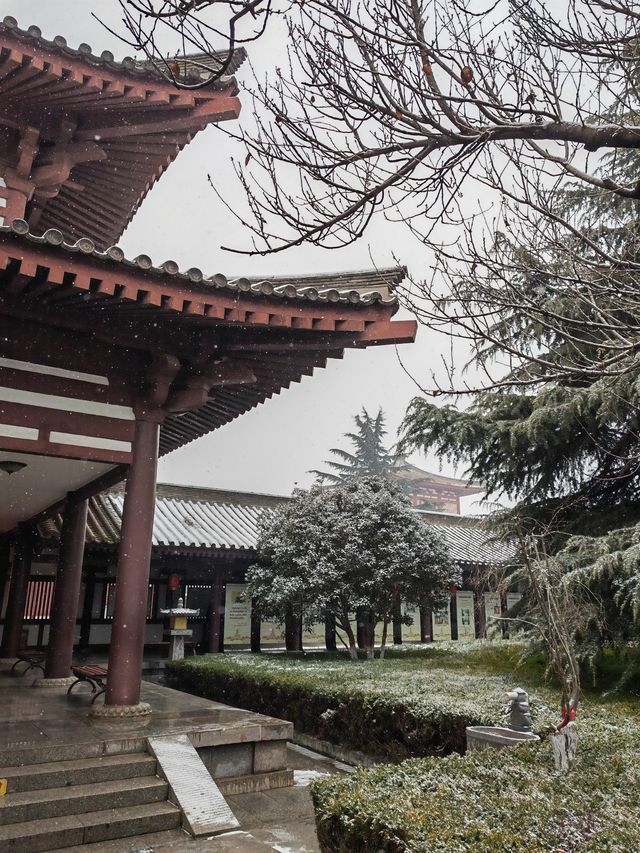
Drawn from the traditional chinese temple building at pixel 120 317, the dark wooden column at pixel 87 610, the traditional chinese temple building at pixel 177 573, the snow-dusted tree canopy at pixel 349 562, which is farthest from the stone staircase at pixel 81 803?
the dark wooden column at pixel 87 610

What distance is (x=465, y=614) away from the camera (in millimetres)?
19766

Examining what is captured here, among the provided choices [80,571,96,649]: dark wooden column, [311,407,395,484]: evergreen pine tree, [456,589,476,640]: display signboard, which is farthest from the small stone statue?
[311,407,395,484]: evergreen pine tree

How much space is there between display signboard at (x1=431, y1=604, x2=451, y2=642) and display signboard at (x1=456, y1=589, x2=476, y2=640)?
0.37m

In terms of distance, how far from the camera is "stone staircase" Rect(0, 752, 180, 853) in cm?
411

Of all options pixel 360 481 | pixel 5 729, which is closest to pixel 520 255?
pixel 5 729

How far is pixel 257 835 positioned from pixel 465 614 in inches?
644

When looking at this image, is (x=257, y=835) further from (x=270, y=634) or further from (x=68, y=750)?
(x=270, y=634)

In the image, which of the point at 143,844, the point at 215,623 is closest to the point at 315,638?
the point at 215,623

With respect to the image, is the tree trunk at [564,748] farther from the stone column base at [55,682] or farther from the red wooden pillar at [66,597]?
the stone column base at [55,682]

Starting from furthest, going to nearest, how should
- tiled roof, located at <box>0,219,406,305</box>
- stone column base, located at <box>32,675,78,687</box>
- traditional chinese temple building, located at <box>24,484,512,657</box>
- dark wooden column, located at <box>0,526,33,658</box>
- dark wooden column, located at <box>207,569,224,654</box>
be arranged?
dark wooden column, located at <box>207,569,224,654</box> → traditional chinese temple building, located at <box>24,484,512,657</box> → dark wooden column, located at <box>0,526,33,658</box> → stone column base, located at <box>32,675,78,687</box> → tiled roof, located at <box>0,219,406,305</box>

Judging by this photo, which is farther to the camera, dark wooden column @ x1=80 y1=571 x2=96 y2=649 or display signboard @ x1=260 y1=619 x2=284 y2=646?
display signboard @ x1=260 y1=619 x2=284 y2=646

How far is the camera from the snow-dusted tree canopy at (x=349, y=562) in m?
12.0

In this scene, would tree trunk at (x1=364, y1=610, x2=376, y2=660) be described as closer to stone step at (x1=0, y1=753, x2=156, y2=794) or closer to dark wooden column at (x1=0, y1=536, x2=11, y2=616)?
dark wooden column at (x1=0, y1=536, x2=11, y2=616)

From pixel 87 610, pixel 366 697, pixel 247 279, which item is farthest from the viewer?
pixel 87 610
